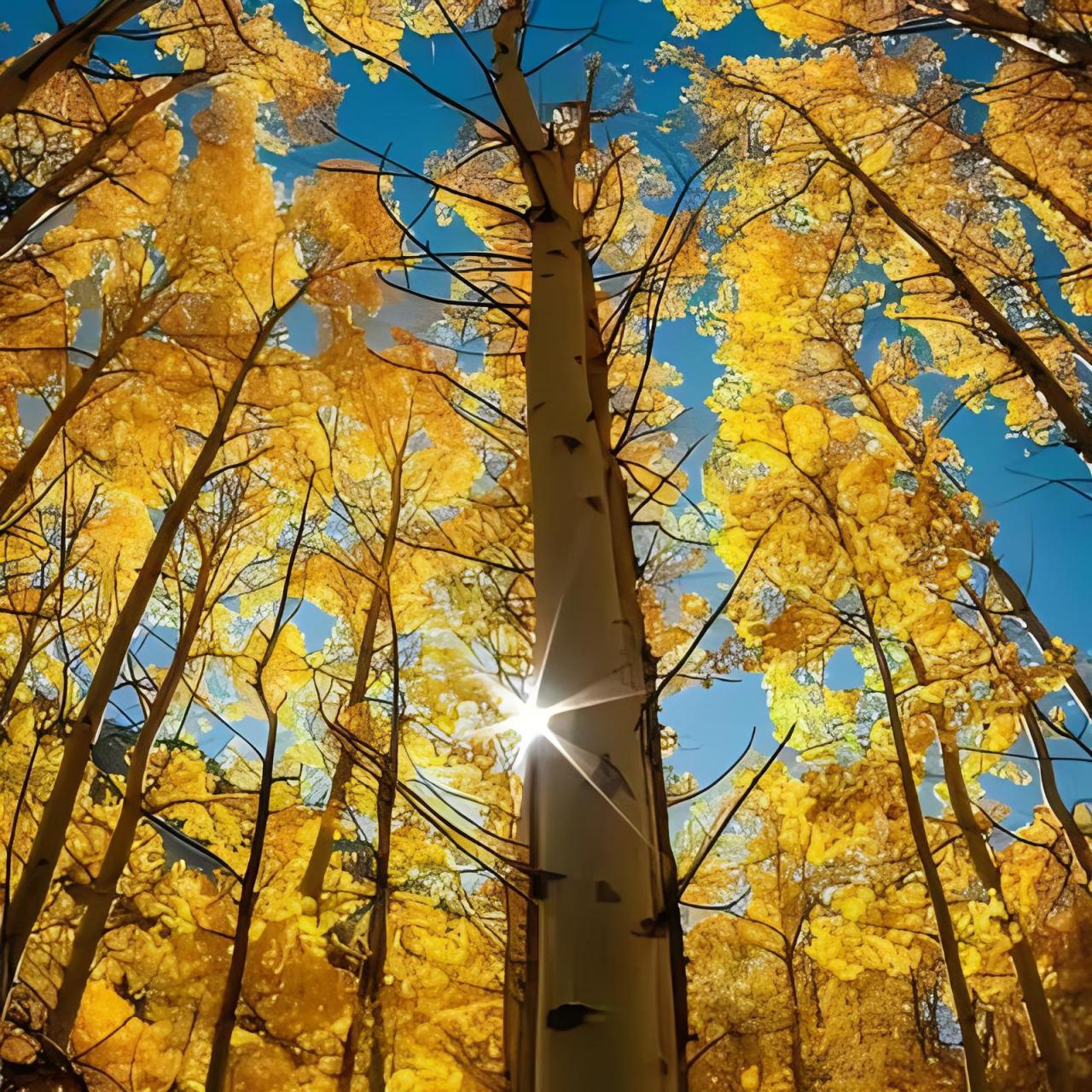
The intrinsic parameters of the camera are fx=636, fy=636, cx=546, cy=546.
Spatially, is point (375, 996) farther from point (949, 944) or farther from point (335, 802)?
point (949, 944)

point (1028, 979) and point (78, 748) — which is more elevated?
point (78, 748)

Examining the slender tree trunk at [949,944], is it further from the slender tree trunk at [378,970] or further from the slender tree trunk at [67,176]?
the slender tree trunk at [67,176]

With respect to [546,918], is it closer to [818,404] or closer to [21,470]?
[21,470]

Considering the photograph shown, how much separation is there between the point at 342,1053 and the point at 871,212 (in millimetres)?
7762

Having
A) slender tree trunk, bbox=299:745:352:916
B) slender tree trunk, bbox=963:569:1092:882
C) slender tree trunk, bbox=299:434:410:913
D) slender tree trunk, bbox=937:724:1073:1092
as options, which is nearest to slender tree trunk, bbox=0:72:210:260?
slender tree trunk, bbox=299:434:410:913

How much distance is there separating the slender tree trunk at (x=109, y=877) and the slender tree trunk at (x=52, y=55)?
2851 mm

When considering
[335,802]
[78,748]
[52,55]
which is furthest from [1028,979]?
[52,55]

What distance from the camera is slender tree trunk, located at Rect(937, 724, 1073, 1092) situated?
4496 mm

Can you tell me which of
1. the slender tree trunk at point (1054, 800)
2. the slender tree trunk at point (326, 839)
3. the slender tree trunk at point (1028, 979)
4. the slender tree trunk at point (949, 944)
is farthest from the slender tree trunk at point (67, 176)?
the slender tree trunk at point (1028, 979)

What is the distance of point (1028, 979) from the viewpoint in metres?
4.57

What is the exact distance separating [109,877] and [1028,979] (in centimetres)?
607

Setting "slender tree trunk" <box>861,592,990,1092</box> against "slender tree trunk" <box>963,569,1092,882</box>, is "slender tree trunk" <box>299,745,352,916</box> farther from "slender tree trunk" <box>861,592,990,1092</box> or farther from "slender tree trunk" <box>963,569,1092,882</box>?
"slender tree trunk" <box>963,569,1092,882</box>

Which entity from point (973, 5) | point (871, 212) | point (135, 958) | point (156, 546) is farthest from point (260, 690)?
point (871, 212)

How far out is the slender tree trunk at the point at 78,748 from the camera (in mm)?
2734
